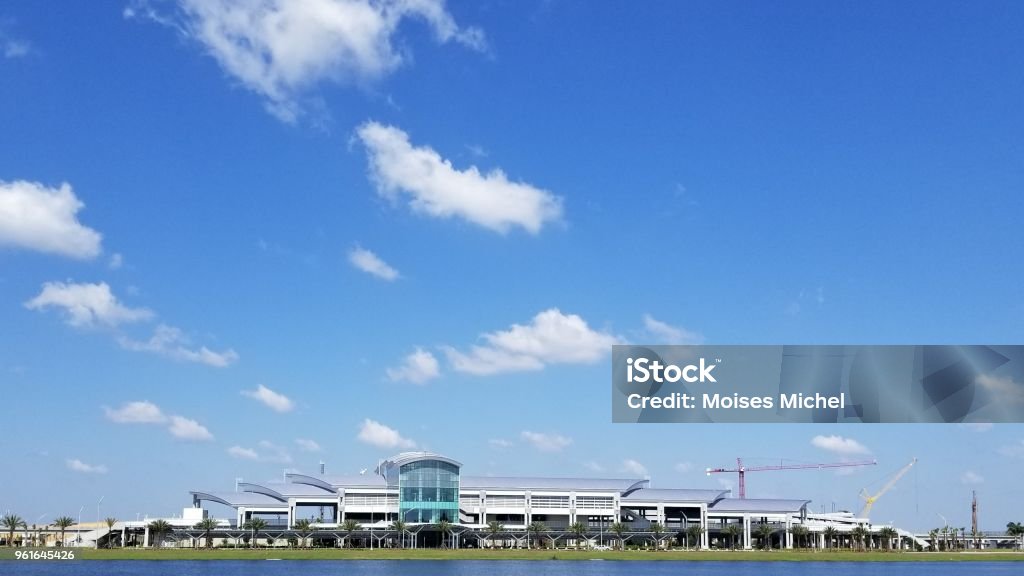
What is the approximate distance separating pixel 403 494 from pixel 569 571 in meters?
46.9

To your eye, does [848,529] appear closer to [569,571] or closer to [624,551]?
[624,551]

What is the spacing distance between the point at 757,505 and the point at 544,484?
2969cm

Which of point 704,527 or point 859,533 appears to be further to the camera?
point 859,533

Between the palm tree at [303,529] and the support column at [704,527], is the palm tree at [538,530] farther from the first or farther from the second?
the palm tree at [303,529]

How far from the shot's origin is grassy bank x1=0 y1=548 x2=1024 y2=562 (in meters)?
110

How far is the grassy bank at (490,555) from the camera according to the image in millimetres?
110000

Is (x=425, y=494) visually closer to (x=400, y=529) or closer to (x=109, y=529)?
(x=400, y=529)

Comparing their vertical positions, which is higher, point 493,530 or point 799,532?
point 493,530

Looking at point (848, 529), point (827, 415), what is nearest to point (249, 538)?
point (848, 529)

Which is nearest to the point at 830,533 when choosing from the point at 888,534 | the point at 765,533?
the point at 888,534

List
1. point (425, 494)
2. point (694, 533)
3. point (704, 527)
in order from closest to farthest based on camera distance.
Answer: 1. point (425, 494)
2. point (694, 533)
3. point (704, 527)

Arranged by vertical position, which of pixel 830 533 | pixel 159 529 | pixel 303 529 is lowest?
pixel 830 533

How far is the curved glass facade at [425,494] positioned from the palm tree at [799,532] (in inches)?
1801

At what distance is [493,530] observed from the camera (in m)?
132
